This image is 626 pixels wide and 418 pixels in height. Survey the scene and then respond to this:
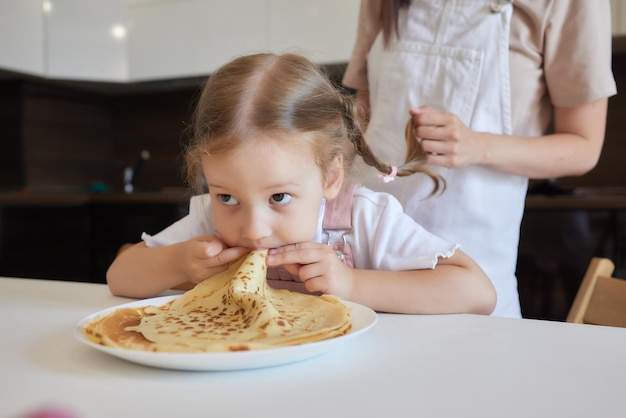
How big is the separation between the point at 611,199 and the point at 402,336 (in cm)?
167

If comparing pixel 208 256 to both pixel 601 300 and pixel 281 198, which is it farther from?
pixel 601 300

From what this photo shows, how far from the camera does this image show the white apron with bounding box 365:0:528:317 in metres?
1.17

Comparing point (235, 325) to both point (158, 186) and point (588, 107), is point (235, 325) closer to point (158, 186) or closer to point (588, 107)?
point (588, 107)

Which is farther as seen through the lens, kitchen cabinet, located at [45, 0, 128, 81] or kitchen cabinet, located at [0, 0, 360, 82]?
kitchen cabinet, located at [45, 0, 128, 81]

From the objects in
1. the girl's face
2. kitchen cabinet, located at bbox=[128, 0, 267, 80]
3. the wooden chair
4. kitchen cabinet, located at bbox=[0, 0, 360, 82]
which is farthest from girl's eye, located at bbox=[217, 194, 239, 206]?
kitchen cabinet, located at bbox=[128, 0, 267, 80]

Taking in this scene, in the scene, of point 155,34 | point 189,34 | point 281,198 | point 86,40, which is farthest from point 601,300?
point 86,40

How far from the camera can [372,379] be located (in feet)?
1.67

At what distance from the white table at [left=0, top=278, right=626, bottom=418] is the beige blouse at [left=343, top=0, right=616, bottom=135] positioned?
57 centimetres

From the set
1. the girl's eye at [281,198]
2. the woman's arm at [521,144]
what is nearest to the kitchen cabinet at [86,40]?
the woman's arm at [521,144]

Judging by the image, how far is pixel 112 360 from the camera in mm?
557

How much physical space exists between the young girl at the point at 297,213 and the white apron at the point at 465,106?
0.24 metres

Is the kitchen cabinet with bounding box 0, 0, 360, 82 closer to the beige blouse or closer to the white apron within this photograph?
the white apron

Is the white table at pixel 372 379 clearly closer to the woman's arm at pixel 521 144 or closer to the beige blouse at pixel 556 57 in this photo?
the woman's arm at pixel 521 144

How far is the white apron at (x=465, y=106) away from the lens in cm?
117
